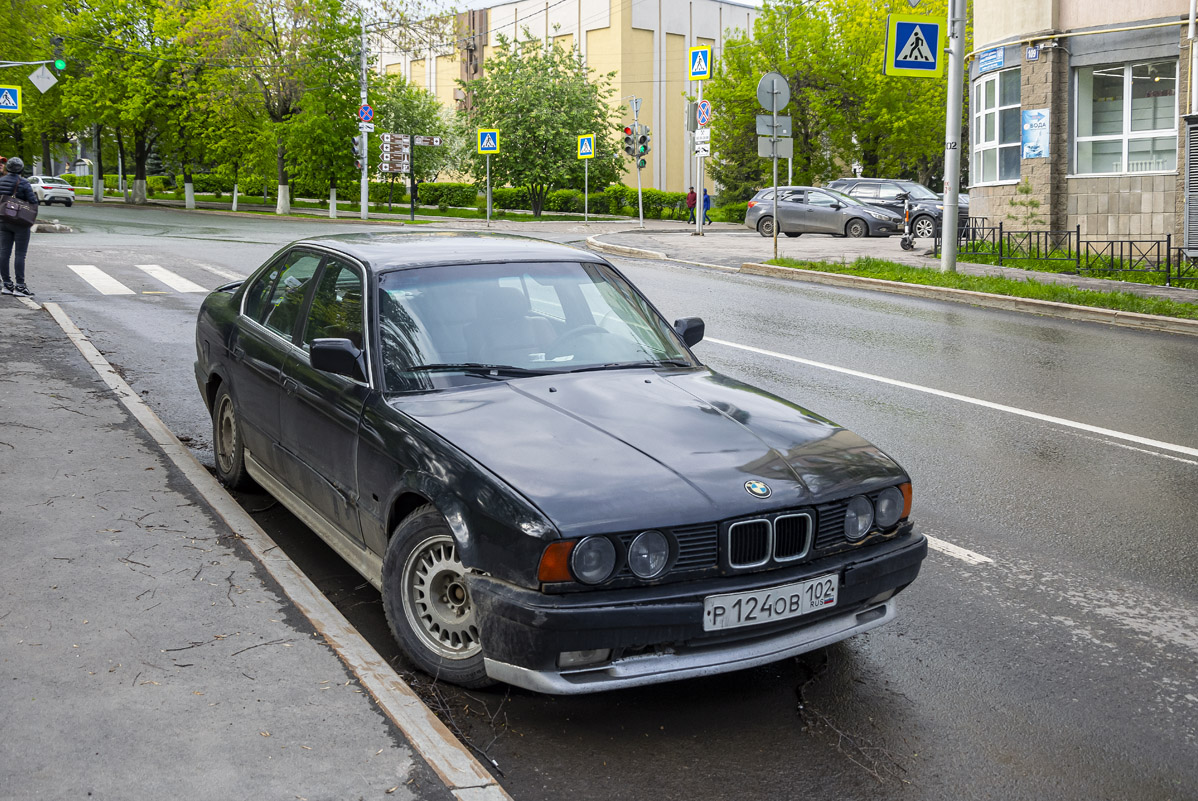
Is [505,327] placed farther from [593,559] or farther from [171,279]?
[171,279]

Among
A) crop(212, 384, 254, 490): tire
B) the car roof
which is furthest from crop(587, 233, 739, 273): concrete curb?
the car roof

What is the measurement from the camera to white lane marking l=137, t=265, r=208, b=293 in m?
16.8

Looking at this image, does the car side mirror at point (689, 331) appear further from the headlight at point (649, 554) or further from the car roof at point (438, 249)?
the headlight at point (649, 554)

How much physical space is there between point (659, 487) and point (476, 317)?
A: 1510 millimetres

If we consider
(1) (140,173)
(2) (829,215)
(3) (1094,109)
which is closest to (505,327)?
(3) (1094,109)

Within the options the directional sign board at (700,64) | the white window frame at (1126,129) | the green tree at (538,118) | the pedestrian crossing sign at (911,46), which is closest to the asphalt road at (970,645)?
the pedestrian crossing sign at (911,46)

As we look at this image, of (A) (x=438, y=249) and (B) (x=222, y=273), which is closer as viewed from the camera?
(A) (x=438, y=249)

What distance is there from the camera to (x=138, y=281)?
1761 cm

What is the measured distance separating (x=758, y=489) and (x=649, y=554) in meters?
0.45

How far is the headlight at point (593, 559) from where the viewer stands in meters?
3.53

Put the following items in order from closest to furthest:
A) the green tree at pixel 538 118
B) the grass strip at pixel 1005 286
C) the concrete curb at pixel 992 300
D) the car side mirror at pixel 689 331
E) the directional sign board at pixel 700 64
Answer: the car side mirror at pixel 689 331, the concrete curb at pixel 992 300, the grass strip at pixel 1005 286, the directional sign board at pixel 700 64, the green tree at pixel 538 118

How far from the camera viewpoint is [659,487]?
3.72m

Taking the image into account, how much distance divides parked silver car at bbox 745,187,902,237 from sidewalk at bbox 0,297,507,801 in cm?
2721

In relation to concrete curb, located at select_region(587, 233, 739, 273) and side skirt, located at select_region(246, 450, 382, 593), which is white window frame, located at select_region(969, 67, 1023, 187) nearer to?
concrete curb, located at select_region(587, 233, 739, 273)
